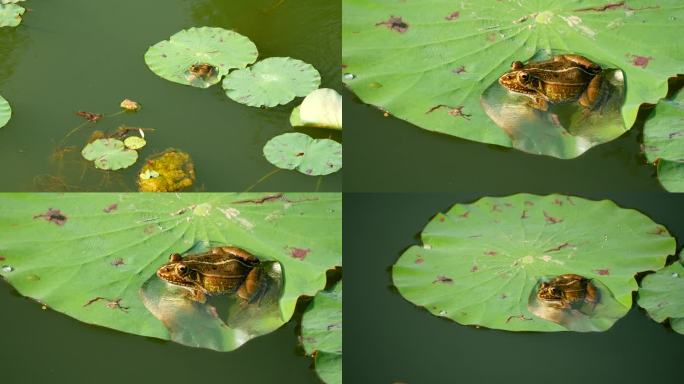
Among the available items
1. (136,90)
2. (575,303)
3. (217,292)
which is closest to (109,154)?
(136,90)

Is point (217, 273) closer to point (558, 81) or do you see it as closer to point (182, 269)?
point (182, 269)

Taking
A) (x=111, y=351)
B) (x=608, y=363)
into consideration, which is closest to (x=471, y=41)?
(x=608, y=363)

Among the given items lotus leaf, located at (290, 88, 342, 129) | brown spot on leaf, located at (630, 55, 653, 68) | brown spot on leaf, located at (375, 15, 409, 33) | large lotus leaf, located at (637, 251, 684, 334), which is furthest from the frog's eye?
brown spot on leaf, located at (630, 55, 653, 68)

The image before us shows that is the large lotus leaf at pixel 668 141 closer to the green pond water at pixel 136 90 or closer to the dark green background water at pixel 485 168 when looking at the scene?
the dark green background water at pixel 485 168

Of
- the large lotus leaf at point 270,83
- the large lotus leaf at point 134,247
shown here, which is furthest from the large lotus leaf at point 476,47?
the large lotus leaf at point 134,247

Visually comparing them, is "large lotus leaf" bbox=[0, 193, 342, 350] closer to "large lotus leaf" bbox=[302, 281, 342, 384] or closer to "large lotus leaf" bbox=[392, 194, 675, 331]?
"large lotus leaf" bbox=[302, 281, 342, 384]

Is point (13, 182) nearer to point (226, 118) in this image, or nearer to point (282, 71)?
point (226, 118)

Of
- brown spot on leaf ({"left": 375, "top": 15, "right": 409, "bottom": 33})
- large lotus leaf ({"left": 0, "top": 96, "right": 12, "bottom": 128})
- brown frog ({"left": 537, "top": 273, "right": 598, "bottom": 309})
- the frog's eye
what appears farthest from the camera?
brown spot on leaf ({"left": 375, "top": 15, "right": 409, "bottom": 33})
